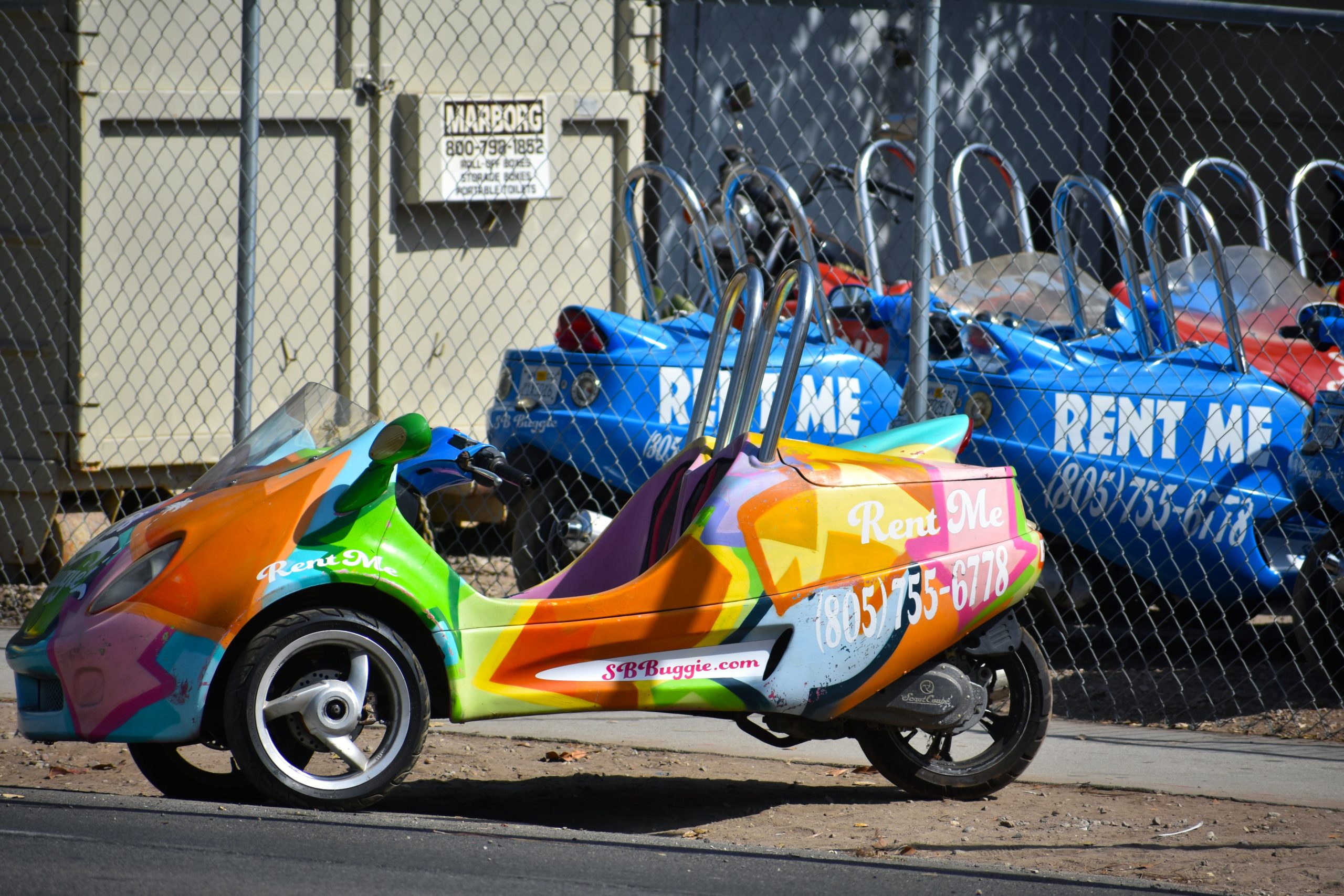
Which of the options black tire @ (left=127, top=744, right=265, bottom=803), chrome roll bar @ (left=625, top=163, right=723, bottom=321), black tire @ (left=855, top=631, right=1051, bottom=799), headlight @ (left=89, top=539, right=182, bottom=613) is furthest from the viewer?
chrome roll bar @ (left=625, top=163, right=723, bottom=321)

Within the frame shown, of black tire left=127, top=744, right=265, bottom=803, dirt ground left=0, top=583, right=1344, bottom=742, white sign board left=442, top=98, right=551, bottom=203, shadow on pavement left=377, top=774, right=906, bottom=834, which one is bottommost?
shadow on pavement left=377, top=774, right=906, bottom=834

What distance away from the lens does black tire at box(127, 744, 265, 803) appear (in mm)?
4199

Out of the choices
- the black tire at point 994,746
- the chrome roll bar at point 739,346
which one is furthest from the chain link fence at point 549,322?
the chrome roll bar at point 739,346

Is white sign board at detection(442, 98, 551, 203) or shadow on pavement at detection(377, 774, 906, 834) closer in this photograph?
shadow on pavement at detection(377, 774, 906, 834)

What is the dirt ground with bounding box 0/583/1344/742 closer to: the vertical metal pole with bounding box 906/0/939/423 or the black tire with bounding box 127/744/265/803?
the vertical metal pole with bounding box 906/0/939/423

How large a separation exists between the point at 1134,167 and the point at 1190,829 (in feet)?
36.5

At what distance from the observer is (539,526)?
6.39 m

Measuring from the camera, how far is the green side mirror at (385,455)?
378 cm

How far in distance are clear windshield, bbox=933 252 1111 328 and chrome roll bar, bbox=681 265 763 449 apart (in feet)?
7.76

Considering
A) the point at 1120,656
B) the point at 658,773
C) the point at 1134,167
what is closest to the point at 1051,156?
the point at 1134,167

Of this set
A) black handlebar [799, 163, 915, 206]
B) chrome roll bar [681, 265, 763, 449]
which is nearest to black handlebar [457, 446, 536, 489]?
chrome roll bar [681, 265, 763, 449]

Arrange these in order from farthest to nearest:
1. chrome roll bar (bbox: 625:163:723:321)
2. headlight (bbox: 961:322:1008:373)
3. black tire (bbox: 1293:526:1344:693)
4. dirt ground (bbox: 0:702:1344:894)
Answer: chrome roll bar (bbox: 625:163:723:321) < headlight (bbox: 961:322:1008:373) < black tire (bbox: 1293:526:1344:693) < dirt ground (bbox: 0:702:1344:894)

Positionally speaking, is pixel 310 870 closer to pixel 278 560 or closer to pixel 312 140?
pixel 278 560

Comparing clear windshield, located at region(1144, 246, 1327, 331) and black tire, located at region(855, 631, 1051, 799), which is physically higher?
clear windshield, located at region(1144, 246, 1327, 331)
